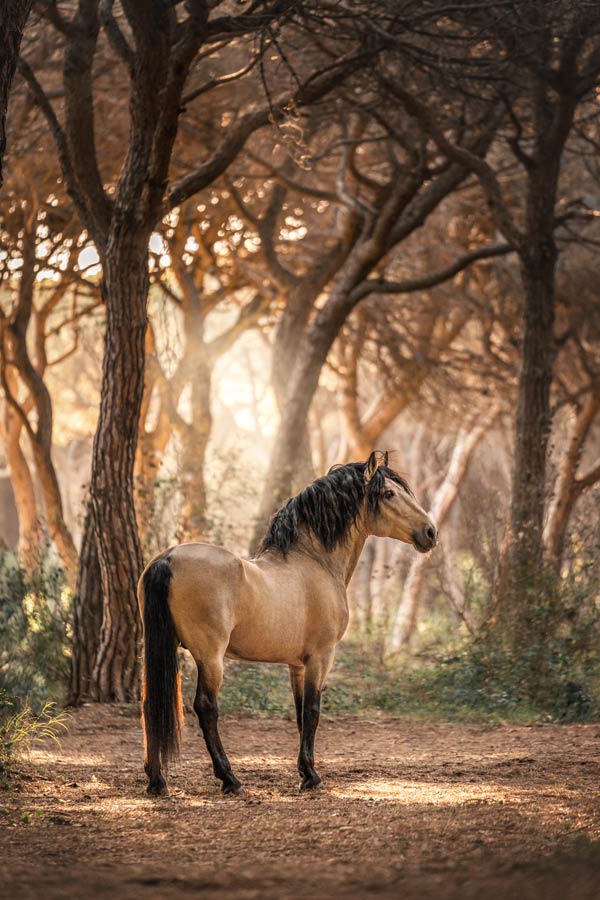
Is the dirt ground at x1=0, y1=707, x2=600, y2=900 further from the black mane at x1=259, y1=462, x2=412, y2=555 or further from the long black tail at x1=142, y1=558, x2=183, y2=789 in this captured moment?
the black mane at x1=259, y1=462, x2=412, y2=555

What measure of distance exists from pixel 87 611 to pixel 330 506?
13.2ft

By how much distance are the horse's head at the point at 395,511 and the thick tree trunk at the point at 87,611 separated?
3907 mm

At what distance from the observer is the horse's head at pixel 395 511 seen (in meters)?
6.55

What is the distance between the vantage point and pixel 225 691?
10.4 meters

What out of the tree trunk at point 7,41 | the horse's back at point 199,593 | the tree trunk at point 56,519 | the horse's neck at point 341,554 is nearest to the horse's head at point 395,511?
the horse's neck at point 341,554

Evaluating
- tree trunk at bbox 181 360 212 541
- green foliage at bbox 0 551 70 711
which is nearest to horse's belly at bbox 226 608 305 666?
green foliage at bbox 0 551 70 711

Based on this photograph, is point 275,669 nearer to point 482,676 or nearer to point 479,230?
point 482,676

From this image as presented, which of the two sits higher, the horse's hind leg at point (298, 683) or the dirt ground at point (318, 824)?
the horse's hind leg at point (298, 683)

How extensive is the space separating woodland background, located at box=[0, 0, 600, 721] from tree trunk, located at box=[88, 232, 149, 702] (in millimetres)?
21

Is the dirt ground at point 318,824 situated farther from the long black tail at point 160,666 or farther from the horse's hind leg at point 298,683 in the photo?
the horse's hind leg at point 298,683

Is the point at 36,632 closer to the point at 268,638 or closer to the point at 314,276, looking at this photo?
the point at 268,638

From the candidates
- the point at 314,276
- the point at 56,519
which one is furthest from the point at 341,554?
the point at 314,276

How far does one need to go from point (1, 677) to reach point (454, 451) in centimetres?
1773

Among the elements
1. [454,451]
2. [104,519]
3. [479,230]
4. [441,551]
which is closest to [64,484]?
[454,451]
